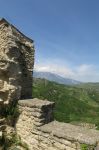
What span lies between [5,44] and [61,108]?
2356 inches

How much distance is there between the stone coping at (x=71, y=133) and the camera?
8.38 metres

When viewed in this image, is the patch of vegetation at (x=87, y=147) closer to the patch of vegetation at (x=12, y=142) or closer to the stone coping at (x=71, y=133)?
the stone coping at (x=71, y=133)

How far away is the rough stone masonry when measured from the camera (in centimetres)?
884

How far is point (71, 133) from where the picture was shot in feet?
29.3

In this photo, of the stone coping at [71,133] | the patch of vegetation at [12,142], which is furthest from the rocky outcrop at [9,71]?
the stone coping at [71,133]

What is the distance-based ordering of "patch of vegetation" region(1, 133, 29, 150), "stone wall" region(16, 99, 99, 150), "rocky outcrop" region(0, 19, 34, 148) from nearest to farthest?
1. "stone wall" region(16, 99, 99, 150)
2. "patch of vegetation" region(1, 133, 29, 150)
3. "rocky outcrop" region(0, 19, 34, 148)

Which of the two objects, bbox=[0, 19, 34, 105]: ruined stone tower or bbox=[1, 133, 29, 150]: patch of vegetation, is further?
bbox=[0, 19, 34, 105]: ruined stone tower

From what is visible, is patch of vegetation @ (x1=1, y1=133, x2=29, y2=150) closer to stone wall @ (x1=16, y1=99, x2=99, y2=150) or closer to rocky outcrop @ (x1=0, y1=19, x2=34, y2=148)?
stone wall @ (x1=16, y1=99, x2=99, y2=150)

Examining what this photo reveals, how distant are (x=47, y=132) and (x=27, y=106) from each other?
5.29 feet

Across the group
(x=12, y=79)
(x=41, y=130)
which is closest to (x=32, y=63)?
(x=12, y=79)

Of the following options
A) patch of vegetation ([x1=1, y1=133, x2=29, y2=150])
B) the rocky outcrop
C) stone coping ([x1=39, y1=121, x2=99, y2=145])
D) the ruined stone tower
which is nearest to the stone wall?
stone coping ([x1=39, y1=121, x2=99, y2=145])

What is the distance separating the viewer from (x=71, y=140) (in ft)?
28.3

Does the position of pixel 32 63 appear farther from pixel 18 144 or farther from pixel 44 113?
pixel 18 144

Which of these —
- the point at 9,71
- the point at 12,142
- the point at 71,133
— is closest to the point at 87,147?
the point at 71,133
